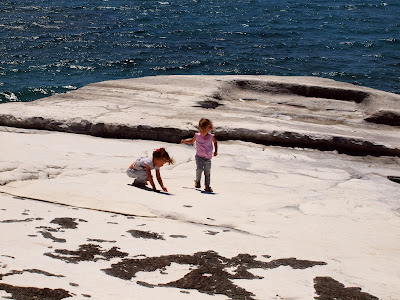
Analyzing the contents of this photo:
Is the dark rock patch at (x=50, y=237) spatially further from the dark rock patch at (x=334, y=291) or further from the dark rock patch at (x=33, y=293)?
the dark rock patch at (x=334, y=291)

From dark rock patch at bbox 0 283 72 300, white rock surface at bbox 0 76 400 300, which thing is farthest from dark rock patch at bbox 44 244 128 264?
dark rock patch at bbox 0 283 72 300

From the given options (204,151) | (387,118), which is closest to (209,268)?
(204,151)

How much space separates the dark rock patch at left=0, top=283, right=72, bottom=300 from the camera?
11.8 ft

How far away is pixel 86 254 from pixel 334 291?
1.70m

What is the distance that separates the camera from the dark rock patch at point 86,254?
4293mm

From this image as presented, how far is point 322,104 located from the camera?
1141cm

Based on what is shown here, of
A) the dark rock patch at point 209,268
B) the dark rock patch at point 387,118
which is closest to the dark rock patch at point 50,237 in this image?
the dark rock patch at point 209,268

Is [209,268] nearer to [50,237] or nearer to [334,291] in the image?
[334,291]

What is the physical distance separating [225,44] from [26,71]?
7.45 m

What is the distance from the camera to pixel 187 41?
23.2 metres

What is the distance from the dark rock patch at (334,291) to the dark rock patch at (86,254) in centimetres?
136

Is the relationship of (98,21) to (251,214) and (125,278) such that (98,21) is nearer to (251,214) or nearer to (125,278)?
(251,214)

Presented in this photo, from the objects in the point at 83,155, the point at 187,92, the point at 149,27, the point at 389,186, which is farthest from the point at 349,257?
the point at 149,27

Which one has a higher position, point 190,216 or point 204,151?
point 204,151
